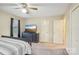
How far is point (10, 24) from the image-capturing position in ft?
6.14

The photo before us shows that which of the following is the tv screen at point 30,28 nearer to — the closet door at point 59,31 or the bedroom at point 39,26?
the bedroom at point 39,26

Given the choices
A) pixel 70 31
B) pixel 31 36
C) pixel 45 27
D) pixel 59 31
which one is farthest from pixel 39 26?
pixel 70 31

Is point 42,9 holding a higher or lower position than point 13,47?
higher

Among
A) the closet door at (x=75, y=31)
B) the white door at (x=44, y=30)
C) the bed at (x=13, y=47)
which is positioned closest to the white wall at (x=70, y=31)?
the closet door at (x=75, y=31)

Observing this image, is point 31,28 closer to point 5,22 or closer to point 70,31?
point 5,22

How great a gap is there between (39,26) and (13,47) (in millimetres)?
576

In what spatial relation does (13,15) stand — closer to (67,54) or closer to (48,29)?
(48,29)

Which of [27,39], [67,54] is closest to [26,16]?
[27,39]

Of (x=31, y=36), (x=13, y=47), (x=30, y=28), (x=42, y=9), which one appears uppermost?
(x=42, y=9)

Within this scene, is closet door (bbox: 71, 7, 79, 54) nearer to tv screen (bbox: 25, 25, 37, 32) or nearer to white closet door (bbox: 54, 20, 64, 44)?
white closet door (bbox: 54, 20, 64, 44)

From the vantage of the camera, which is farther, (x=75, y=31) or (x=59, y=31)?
(x=59, y=31)

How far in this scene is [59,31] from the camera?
1.90 meters

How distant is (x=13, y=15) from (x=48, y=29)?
0.62 meters

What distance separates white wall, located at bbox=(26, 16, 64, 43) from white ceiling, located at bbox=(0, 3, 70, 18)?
0.07 metres
